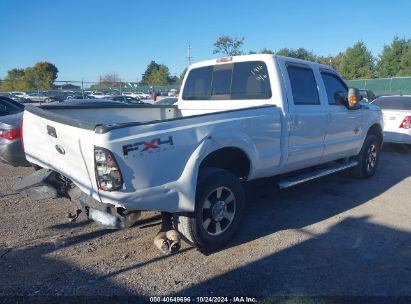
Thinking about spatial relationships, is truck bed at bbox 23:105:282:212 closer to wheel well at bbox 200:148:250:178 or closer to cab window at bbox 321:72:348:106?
wheel well at bbox 200:148:250:178

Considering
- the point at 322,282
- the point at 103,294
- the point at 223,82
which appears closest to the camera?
the point at 103,294

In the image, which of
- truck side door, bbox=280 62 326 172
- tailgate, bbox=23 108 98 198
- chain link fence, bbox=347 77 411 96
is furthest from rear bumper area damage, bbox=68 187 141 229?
chain link fence, bbox=347 77 411 96

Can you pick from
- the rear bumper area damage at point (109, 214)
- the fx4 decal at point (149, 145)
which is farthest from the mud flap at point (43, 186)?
the fx4 decal at point (149, 145)

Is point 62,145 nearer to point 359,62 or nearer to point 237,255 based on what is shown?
point 237,255

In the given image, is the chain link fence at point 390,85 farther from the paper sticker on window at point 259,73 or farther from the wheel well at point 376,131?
the paper sticker on window at point 259,73

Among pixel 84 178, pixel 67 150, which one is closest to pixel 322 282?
pixel 84 178

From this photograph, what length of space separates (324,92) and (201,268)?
10.7ft

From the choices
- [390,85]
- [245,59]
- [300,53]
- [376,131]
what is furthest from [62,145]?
[300,53]

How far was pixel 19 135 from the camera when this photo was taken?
6.03 meters

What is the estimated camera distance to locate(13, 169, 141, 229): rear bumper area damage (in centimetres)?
327

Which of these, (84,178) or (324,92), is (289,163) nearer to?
(324,92)

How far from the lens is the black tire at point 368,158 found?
6590 millimetres

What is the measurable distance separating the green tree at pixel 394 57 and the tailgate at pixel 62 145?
44792 millimetres

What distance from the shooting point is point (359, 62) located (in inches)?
1845
